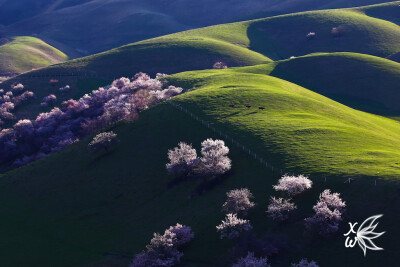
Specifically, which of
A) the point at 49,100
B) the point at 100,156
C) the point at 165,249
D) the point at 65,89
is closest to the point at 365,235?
the point at 165,249

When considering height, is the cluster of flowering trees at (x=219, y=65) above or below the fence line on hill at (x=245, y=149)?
below

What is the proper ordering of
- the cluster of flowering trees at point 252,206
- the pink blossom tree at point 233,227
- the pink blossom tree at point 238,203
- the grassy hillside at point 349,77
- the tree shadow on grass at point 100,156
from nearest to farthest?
the cluster of flowering trees at point 252,206 → the pink blossom tree at point 233,227 → the pink blossom tree at point 238,203 → the tree shadow on grass at point 100,156 → the grassy hillside at point 349,77

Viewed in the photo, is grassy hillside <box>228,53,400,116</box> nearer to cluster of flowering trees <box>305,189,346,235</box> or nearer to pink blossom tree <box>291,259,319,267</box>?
cluster of flowering trees <box>305,189,346,235</box>

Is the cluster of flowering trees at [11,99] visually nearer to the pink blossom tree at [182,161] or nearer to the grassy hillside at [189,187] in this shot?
the grassy hillside at [189,187]

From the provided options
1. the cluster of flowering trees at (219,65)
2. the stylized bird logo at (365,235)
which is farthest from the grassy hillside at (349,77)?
the stylized bird logo at (365,235)

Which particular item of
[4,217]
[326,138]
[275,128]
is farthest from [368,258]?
[4,217]

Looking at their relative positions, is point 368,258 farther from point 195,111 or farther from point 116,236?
point 195,111

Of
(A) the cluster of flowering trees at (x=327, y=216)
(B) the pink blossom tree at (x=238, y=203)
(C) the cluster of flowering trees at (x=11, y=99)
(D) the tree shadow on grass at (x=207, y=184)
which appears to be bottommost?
(C) the cluster of flowering trees at (x=11, y=99)
